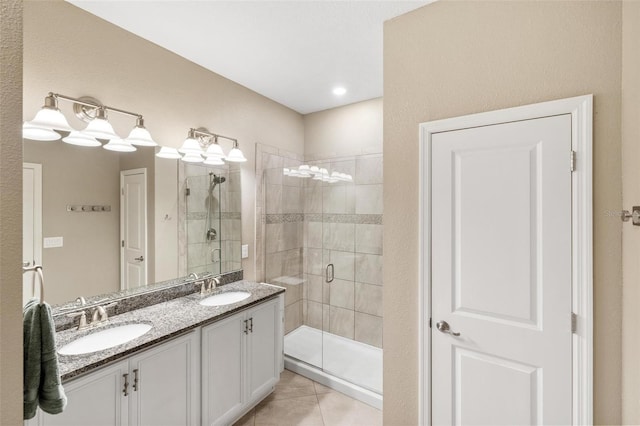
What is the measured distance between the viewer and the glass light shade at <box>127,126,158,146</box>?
74.2 inches

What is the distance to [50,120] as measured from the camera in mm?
1509

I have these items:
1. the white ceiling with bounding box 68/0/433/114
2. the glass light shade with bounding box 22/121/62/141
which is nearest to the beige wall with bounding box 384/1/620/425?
the white ceiling with bounding box 68/0/433/114

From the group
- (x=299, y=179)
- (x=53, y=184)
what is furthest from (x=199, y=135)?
(x=299, y=179)

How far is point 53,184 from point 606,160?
273 centimetres

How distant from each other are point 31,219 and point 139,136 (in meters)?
0.73

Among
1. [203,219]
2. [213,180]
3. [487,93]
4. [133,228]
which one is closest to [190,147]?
[213,180]

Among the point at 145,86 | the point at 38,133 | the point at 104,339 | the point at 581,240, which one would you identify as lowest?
the point at 104,339

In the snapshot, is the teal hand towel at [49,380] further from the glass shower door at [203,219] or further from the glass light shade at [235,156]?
the glass light shade at [235,156]

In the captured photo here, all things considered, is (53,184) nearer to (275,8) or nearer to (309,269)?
(275,8)

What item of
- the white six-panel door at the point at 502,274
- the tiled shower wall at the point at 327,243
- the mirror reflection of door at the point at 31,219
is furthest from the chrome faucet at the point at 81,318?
the white six-panel door at the point at 502,274

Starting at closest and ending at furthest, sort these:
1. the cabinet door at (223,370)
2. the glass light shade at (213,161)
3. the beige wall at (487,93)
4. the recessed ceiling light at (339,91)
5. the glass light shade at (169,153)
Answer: the beige wall at (487,93), the cabinet door at (223,370), the glass light shade at (169,153), the glass light shade at (213,161), the recessed ceiling light at (339,91)

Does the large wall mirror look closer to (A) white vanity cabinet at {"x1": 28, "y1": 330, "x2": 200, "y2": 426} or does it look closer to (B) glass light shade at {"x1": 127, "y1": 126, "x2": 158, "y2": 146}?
(B) glass light shade at {"x1": 127, "y1": 126, "x2": 158, "y2": 146}

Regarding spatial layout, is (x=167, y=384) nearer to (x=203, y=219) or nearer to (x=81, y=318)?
(x=81, y=318)

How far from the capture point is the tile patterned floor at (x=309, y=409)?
217cm
